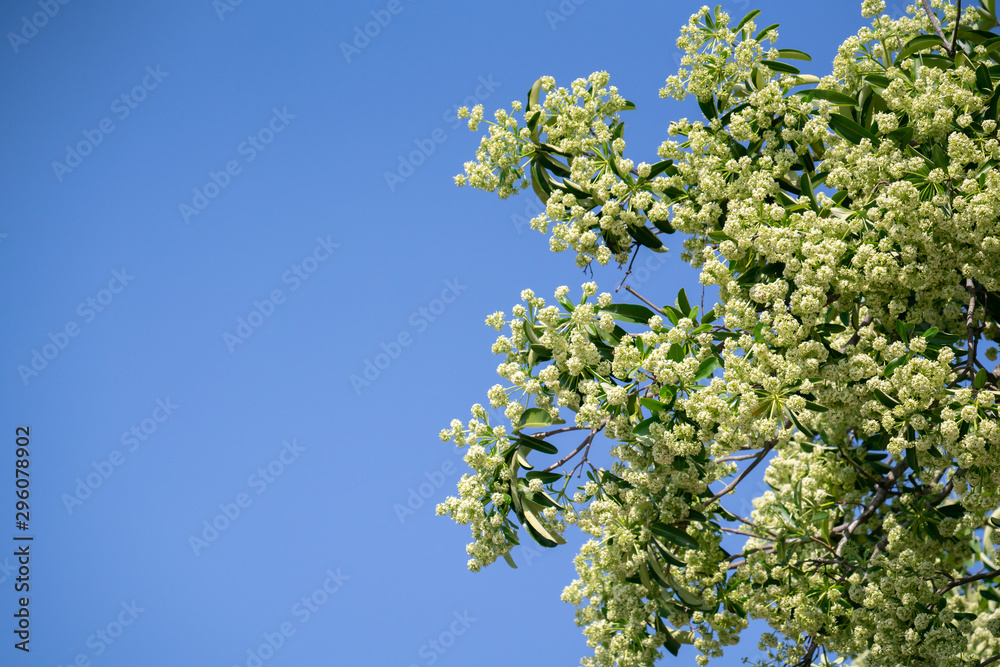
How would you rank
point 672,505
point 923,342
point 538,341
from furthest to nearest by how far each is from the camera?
point 538,341
point 672,505
point 923,342

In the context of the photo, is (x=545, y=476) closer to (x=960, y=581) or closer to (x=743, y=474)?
(x=743, y=474)

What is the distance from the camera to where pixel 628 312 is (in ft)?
15.6

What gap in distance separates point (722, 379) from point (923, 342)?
0.85 m

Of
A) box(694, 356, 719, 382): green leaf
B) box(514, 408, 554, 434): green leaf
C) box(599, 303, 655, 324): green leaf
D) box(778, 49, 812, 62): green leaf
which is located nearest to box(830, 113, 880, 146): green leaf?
box(778, 49, 812, 62): green leaf

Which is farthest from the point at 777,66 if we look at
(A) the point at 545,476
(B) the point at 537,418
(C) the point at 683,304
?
(A) the point at 545,476

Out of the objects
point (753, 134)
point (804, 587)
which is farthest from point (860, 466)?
point (753, 134)

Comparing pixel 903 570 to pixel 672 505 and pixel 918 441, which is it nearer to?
pixel 918 441

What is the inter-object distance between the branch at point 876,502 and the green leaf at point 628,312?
1539mm

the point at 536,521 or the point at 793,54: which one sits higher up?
the point at 793,54

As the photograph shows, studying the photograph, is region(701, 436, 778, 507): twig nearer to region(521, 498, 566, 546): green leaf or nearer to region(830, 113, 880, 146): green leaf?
region(521, 498, 566, 546): green leaf

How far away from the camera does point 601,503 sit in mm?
4359

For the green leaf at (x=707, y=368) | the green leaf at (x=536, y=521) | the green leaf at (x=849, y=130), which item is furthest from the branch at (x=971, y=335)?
the green leaf at (x=536, y=521)

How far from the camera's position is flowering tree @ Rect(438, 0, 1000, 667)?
3754 mm

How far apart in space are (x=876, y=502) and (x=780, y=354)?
4.36ft
